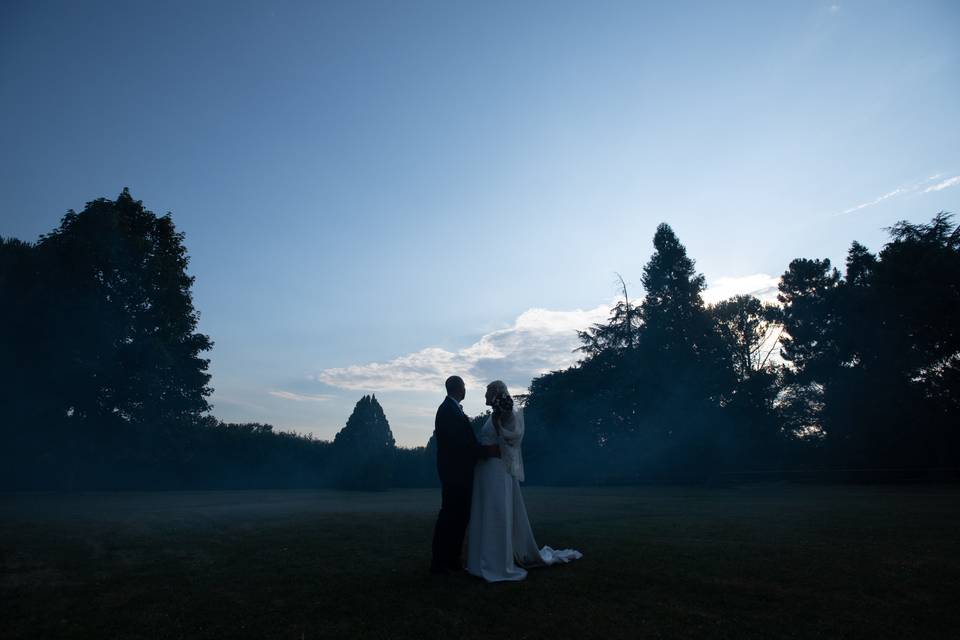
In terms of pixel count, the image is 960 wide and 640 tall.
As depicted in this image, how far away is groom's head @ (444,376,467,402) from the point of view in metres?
7.38

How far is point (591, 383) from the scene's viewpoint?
4669 centimetres

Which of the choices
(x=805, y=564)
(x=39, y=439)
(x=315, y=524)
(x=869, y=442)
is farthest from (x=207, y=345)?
(x=869, y=442)

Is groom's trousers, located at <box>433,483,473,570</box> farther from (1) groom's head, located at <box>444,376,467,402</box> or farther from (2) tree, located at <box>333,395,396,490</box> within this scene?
(2) tree, located at <box>333,395,396,490</box>

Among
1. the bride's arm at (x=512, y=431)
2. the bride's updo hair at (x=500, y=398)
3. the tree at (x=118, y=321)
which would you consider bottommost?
the bride's arm at (x=512, y=431)

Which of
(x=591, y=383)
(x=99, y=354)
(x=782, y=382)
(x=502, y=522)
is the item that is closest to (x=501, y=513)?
(x=502, y=522)

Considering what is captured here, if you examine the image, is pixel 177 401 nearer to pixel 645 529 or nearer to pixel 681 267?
pixel 645 529

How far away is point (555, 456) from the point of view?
45406 millimetres

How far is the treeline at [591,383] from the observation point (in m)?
26.0

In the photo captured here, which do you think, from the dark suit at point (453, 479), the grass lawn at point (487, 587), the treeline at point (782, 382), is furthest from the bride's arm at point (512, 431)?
the treeline at point (782, 382)

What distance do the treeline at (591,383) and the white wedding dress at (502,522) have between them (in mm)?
26209

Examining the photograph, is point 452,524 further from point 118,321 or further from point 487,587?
point 118,321

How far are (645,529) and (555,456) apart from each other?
1429 inches

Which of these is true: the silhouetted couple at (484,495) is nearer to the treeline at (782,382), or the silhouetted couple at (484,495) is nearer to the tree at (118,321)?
the tree at (118,321)

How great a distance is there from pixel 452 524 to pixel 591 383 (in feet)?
136
